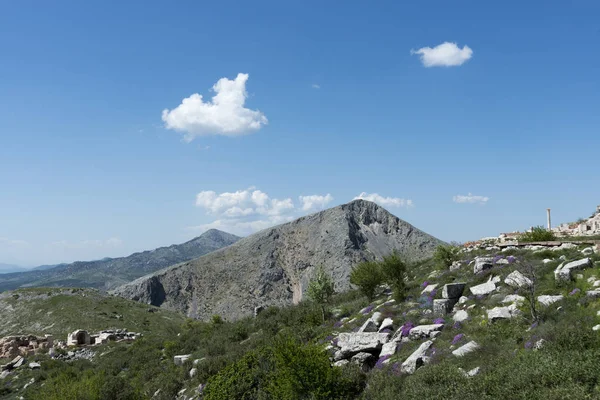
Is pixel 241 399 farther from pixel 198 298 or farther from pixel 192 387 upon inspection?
pixel 198 298

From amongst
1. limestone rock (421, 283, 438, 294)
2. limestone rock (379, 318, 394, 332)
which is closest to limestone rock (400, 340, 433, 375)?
limestone rock (379, 318, 394, 332)

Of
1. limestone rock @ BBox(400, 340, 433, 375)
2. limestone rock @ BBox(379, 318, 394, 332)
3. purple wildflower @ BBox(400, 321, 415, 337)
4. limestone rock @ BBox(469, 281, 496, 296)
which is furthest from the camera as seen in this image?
limestone rock @ BBox(379, 318, 394, 332)

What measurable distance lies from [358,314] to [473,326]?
1090 centimetres

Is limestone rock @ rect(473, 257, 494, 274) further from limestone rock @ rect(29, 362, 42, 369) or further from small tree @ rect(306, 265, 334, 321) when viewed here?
limestone rock @ rect(29, 362, 42, 369)

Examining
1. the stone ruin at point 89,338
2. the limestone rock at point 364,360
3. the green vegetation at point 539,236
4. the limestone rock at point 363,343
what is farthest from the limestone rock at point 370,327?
the stone ruin at point 89,338

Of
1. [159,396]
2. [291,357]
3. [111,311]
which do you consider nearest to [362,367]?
[291,357]

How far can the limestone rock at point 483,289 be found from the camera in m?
20.7

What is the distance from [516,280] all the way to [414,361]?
841 cm

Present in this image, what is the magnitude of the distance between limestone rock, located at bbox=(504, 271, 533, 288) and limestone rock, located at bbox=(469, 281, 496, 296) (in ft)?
2.52

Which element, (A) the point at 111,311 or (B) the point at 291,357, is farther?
(A) the point at 111,311

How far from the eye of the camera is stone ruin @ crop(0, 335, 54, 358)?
4653 centimetres

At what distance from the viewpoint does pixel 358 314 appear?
27156mm

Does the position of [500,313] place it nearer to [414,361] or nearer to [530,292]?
[530,292]

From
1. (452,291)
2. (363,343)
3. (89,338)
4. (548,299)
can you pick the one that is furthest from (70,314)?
(548,299)
